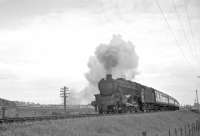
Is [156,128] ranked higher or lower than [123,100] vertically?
lower

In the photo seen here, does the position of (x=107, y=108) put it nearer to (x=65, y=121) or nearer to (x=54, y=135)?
(x=65, y=121)

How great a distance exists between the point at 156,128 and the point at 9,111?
2213cm

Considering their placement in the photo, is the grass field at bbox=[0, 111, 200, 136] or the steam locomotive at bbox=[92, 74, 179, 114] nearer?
the grass field at bbox=[0, 111, 200, 136]

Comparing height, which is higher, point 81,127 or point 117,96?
point 117,96

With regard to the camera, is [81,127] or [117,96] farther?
[117,96]

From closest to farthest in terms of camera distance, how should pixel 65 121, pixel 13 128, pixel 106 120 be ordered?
pixel 13 128
pixel 65 121
pixel 106 120

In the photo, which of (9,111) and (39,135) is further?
(9,111)

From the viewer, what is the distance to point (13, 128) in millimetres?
12836

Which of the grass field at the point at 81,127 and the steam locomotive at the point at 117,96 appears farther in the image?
the steam locomotive at the point at 117,96

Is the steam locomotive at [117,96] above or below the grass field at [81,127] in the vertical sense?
above

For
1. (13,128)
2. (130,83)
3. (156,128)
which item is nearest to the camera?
(13,128)

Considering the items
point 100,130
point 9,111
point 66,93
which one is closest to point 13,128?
point 100,130

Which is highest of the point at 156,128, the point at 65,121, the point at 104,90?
the point at 104,90

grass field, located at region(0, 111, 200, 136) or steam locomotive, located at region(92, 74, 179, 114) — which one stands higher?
steam locomotive, located at region(92, 74, 179, 114)
